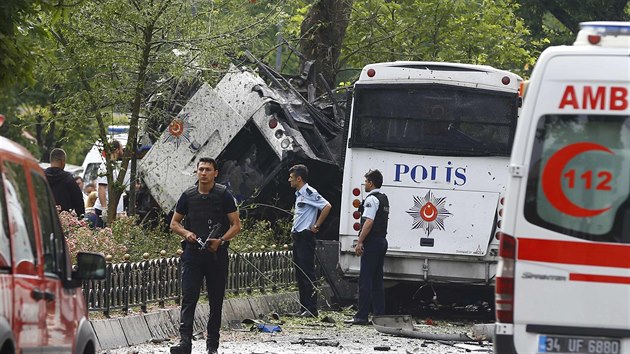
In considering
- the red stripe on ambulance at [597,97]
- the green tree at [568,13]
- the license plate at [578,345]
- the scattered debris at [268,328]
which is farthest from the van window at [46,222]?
the green tree at [568,13]

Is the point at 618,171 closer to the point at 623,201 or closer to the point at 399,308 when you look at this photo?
the point at 623,201

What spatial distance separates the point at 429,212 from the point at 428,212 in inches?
0.5

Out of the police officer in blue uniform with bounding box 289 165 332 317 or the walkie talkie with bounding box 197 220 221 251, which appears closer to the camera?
the walkie talkie with bounding box 197 220 221 251

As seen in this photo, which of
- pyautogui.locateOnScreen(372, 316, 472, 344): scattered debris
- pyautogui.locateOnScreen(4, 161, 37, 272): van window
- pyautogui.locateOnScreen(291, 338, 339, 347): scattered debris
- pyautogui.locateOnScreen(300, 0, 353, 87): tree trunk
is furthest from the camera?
pyautogui.locateOnScreen(300, 0, 353, 87): tree trunk

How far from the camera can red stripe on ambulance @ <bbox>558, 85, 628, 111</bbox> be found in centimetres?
980

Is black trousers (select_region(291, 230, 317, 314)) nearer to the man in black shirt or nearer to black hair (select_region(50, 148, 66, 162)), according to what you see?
the man in black shirt

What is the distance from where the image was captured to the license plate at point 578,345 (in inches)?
382

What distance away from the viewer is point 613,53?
978 cm

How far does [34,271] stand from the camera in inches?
309

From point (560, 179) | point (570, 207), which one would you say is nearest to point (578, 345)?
point (570, 207)

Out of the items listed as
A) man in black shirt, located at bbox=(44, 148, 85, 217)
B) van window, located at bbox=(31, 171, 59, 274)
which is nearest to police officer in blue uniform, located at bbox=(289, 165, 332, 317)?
man in black shirt, located at bbox=(44, 148, 85, 217)

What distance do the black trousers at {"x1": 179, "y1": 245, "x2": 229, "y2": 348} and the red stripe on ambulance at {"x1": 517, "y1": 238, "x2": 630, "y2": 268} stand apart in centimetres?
480

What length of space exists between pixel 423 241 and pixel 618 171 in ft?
32.2

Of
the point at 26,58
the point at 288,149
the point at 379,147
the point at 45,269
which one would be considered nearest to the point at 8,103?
the point at 288,149
